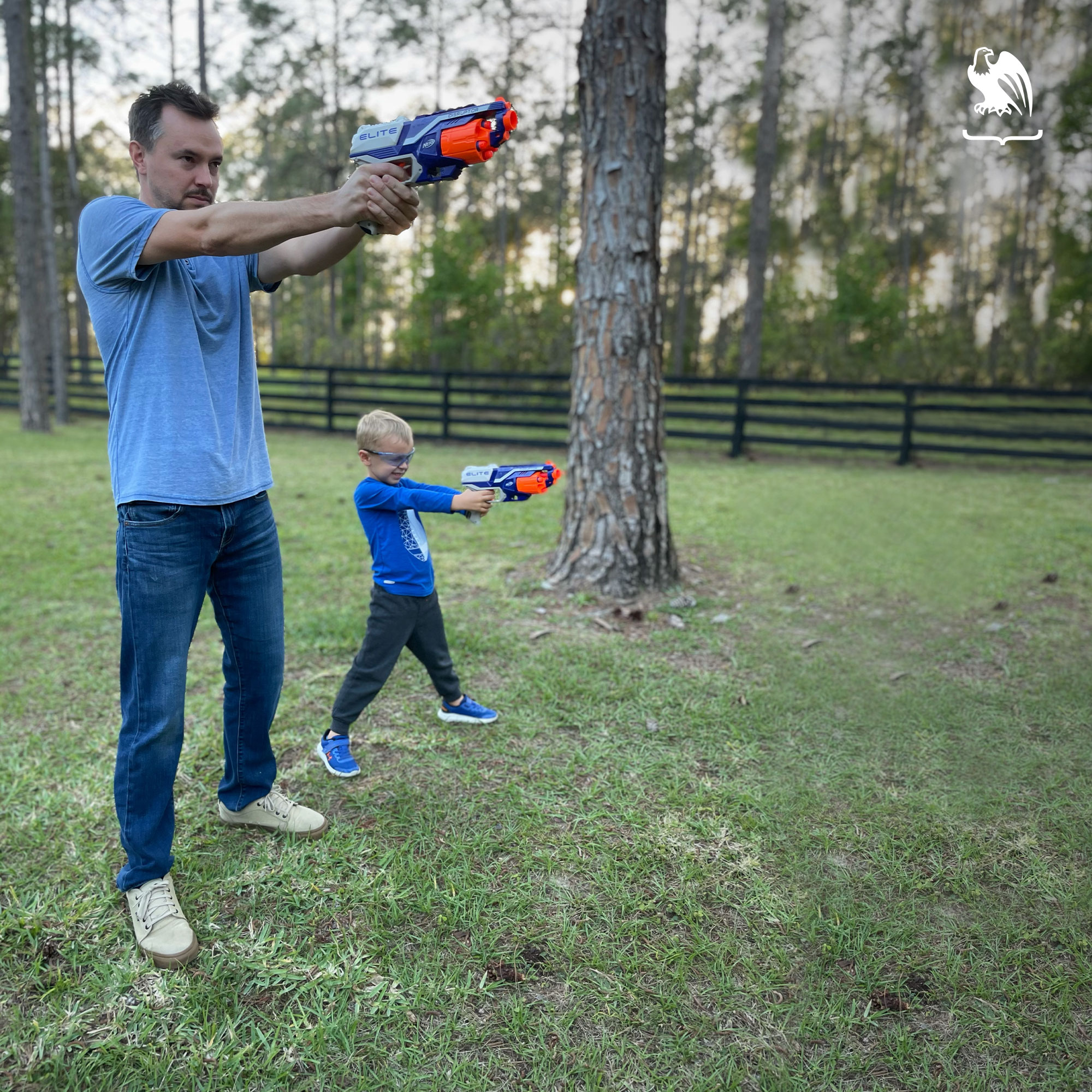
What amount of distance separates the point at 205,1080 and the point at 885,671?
330cm

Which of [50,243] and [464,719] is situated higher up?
Answer: [50,243]

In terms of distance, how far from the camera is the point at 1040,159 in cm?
2311

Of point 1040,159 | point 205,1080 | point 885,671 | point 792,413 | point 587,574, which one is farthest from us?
point 1040,159

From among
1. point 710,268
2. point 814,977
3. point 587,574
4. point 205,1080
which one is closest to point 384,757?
point 205,1080

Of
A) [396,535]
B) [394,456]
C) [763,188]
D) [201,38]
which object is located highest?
[201,38]

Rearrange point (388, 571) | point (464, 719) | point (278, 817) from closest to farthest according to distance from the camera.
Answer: point (278, 817) < point (388, 571) < point (464, 719)

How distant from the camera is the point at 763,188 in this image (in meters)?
14.7

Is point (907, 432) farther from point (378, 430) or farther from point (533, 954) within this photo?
point (533, 954)

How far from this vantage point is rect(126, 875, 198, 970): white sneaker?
203 centimetres

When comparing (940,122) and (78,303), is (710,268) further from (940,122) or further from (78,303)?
(78,303)

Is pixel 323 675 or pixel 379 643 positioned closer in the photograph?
pixel 379 643

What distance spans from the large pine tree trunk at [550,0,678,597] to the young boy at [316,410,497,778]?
1.94 meters

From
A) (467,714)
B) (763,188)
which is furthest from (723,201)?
(467,714)

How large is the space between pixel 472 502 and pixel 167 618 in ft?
3.19
